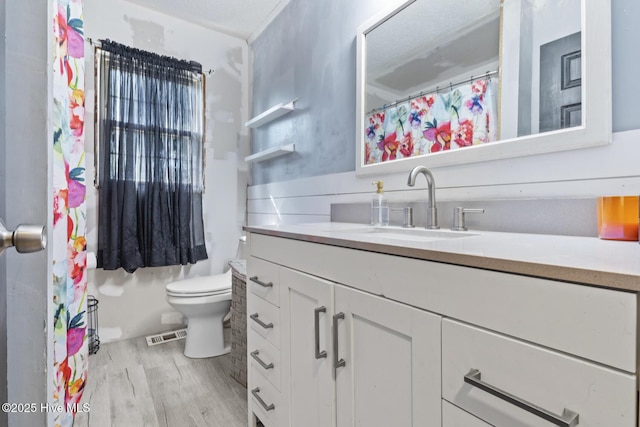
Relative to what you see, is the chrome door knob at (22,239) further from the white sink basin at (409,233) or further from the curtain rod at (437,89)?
the curtain rod at (437,89)

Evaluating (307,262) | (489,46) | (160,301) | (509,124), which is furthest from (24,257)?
(160,301)

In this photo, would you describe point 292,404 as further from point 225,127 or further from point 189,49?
point 189,49

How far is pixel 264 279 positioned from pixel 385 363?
62 cm

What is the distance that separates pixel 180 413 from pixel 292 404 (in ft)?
2.53

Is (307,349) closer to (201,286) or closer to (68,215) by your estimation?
(68,215)

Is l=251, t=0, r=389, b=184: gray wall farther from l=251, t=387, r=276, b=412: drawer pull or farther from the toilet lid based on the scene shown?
l=251, t=387, r=276, b=412: drawer pull

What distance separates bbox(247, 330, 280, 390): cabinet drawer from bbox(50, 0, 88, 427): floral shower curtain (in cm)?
67

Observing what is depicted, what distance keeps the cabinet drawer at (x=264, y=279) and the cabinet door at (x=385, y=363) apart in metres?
0.35

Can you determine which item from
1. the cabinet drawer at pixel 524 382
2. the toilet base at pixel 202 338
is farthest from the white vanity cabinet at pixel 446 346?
the toilet base at pixel 202 338

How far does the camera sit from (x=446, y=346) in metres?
0.59

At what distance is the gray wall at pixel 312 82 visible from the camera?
1.70 metres

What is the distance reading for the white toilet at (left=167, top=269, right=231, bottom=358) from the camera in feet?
6.26

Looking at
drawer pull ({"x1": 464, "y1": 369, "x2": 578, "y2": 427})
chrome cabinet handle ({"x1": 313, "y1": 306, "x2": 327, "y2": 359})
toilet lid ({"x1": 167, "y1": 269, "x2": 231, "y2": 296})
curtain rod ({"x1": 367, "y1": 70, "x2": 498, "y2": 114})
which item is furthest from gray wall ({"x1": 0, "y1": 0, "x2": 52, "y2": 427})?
toilet lid ({"x1": 167, "y1": 269, "x2": 231, "y2": 296})

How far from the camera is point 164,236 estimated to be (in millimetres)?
2312
